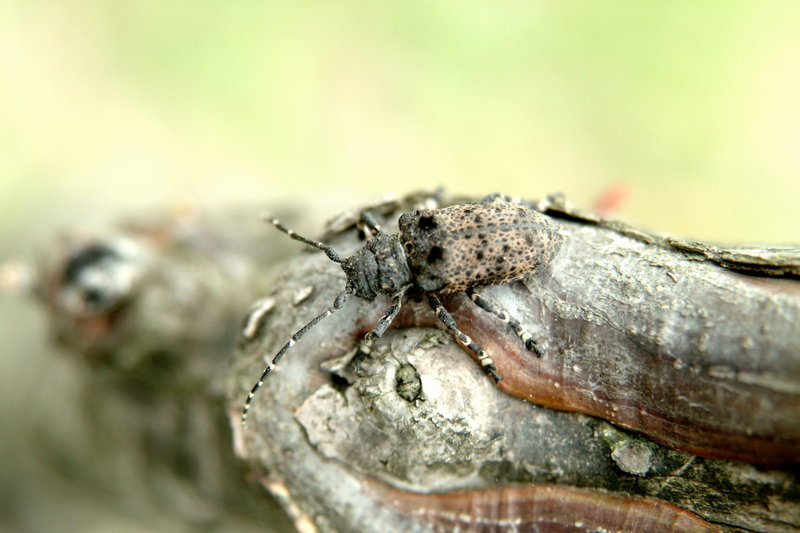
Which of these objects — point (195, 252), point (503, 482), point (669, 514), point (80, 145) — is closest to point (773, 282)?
point (669, 514)

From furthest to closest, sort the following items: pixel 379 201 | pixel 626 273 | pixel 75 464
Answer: pixel 75 464, pixel 379 201, pixel 626 273

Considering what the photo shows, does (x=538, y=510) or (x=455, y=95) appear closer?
(x=538, y=510)

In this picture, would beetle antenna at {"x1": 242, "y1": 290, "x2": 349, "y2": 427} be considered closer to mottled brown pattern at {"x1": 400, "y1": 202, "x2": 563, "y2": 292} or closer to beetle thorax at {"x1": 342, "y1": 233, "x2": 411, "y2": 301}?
beetle thorax at {"x1": 342, "y1": 233, "x2": 411, "y2": 301}

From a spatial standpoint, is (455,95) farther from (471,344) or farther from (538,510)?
(538,510)

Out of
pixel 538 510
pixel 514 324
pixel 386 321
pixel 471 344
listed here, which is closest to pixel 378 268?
pixel 386 321

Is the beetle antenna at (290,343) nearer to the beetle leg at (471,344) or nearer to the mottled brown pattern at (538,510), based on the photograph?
the beetle leg at (471,344)

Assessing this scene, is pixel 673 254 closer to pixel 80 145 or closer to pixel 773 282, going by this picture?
pixel 773 282

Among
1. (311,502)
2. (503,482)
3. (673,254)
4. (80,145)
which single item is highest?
(80,145)

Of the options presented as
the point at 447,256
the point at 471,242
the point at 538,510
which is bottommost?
the point at 538,510
